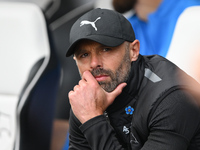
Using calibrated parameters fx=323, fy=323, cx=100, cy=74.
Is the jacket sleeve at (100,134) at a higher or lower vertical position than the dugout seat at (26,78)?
higher

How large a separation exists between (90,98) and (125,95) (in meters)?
0.12

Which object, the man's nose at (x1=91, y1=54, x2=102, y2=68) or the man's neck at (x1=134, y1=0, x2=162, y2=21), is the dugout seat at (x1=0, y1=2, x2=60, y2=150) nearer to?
the man's neck at (x1=134, y1=0, x2=162, y2=21)

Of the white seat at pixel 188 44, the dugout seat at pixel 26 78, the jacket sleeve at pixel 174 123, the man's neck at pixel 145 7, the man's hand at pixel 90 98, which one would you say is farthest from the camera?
the man's neck at pixel 145 7

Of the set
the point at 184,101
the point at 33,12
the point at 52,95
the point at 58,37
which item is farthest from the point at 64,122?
the point at 184,101

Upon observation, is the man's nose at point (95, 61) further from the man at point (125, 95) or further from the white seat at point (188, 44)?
the white seat at point (188, 44)

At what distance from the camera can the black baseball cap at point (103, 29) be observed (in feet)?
3.24

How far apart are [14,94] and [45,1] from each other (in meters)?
0.70

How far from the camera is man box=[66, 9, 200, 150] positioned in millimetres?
906

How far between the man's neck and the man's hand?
33.5 inches

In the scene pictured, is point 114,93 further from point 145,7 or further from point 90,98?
Result: point 145,7

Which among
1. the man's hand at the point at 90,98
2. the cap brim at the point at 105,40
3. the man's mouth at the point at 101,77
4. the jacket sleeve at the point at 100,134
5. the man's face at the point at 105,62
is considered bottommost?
the jacket sleeve at the point at 100,134

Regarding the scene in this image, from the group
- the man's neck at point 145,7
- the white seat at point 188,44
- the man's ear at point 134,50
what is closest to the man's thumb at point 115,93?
the man's ear at point 134,50

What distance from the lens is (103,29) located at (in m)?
1.00

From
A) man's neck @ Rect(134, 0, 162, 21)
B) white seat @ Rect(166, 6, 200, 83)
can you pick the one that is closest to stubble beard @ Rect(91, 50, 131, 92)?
white seat @ Rect(166, 6, 200, 83)
